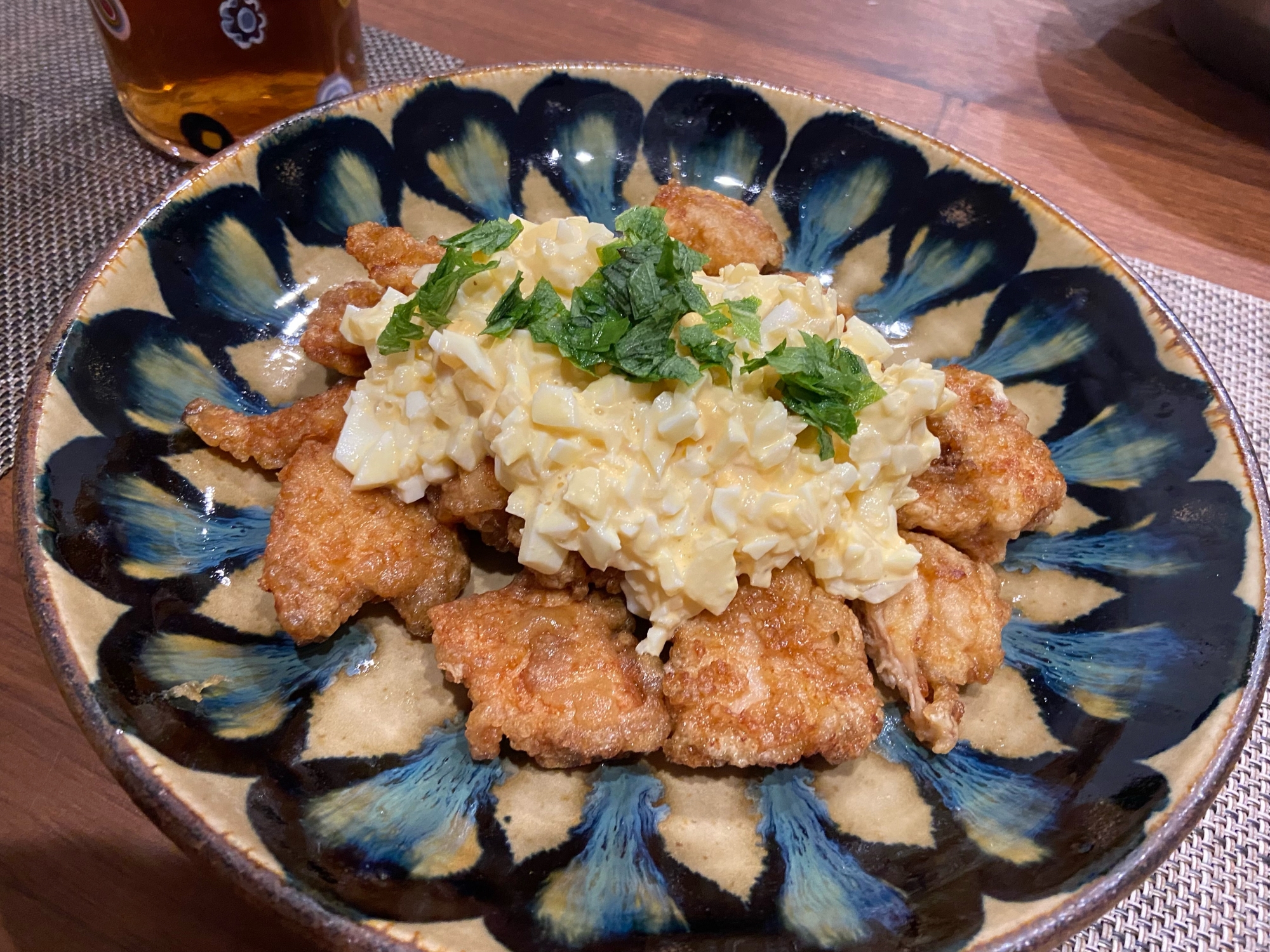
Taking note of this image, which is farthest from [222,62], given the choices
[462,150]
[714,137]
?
[714,137]

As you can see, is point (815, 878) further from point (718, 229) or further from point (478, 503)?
point (718, 229)

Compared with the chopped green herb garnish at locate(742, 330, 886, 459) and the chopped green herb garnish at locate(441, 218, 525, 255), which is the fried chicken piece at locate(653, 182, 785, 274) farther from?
the chopped green herb garnish at locate(742, 330, 886, 459)

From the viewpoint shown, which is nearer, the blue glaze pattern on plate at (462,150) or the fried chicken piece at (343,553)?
the fried chicken piece at (343,553)

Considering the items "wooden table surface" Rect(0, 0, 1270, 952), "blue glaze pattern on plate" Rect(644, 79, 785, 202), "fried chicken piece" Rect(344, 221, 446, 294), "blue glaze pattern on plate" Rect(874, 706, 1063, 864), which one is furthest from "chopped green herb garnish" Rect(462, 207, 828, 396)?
"wooden table surface" Rect(0, 0, 1270, 952)

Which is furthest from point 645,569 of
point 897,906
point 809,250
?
point 809,250

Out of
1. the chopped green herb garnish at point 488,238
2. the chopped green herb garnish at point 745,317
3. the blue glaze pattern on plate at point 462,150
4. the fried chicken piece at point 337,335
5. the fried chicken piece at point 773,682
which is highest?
the chopped green herb garnish at point 745,317

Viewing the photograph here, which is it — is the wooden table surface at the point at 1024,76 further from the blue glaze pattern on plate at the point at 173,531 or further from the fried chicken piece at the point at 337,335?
the blue glaze pattern on plate at the point at 173,531

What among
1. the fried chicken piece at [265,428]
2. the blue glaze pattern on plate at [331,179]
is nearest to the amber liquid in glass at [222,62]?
the blue glaze pattern on plate at [331,179]
